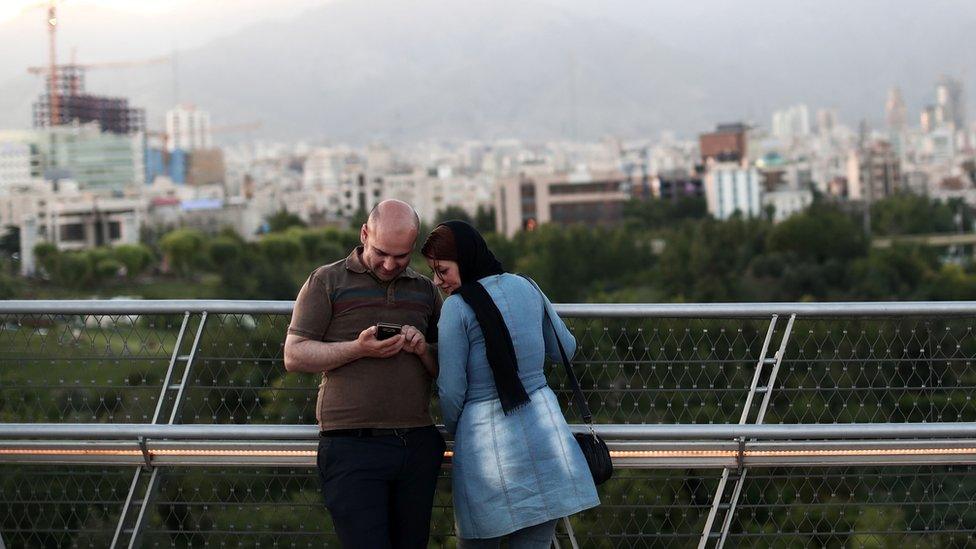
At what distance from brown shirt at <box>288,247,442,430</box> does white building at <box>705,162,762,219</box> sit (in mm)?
124847

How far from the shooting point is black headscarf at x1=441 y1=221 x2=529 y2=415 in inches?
131

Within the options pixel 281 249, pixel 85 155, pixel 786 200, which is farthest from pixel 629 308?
pixel 85 155

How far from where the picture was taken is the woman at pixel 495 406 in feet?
10.9

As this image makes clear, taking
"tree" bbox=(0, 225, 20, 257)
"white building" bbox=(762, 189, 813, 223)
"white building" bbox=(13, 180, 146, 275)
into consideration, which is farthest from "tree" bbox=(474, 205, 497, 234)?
"tree" bbox=(0, 225, 20, 257)

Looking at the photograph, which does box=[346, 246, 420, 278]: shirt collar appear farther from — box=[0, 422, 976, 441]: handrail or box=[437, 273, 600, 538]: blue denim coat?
box=[0, 422, 976, 441]: handrail

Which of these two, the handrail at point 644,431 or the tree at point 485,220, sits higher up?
the handrail at point 644,431

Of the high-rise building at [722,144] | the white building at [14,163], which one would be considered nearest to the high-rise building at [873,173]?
the high-rise building at [722,144]

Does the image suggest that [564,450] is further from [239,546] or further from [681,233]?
[681,233]

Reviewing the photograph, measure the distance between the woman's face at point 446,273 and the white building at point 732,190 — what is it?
4916 inches

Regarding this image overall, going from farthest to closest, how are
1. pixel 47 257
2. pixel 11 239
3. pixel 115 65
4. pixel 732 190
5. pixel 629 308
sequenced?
pixel 115 65, pixel 732 190, pixel 47 257, pixel 11 239, pixel 629 308

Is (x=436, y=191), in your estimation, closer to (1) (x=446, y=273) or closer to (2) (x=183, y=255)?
(2) (x=183, y=255)

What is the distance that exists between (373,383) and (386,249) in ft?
1.04

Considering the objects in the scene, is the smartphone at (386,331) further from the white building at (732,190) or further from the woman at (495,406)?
the white building at (732,190)

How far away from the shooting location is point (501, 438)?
3359 millimetres
